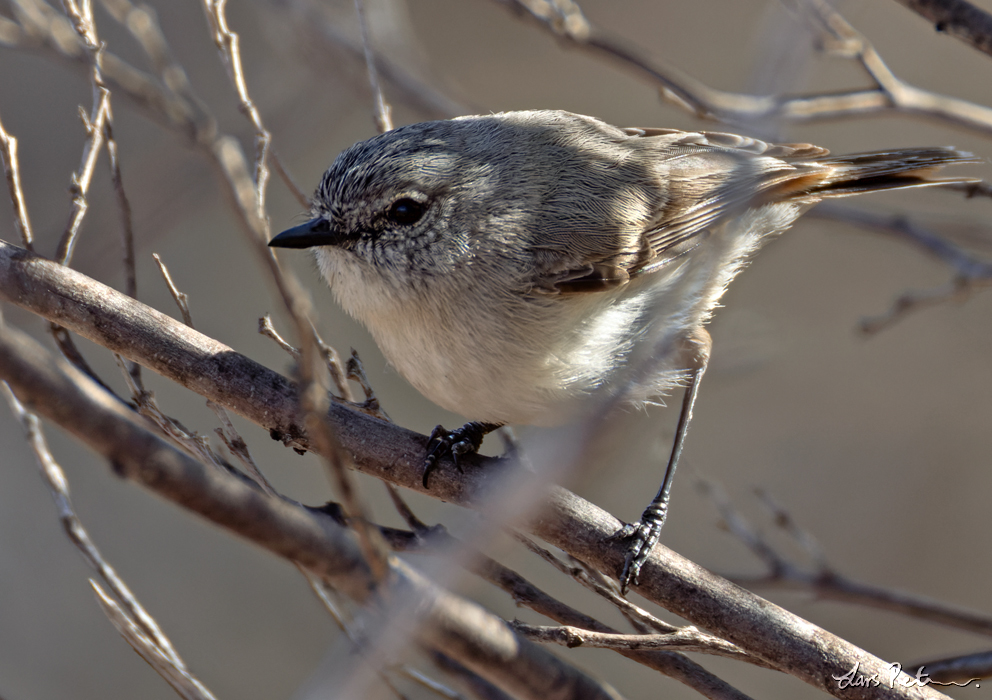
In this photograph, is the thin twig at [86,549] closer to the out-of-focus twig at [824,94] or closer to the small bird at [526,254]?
the small bird at [526,254]

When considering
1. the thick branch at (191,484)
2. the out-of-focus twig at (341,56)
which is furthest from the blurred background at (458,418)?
the thick branch at (191,484)

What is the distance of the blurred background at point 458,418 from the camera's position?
3795 mm

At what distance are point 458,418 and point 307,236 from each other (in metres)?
1.78

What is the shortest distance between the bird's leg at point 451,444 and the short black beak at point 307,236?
60 centimetres

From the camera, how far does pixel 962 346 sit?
430cm

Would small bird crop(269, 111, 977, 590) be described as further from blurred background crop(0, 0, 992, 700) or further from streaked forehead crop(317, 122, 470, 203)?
blurred background crop(0, 0, 992, 700)

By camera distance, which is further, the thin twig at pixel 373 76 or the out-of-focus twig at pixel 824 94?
the out-of-focus twig at pixel 824 94

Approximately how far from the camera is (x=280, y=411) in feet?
5.91

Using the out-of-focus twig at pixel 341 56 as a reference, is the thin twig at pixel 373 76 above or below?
below

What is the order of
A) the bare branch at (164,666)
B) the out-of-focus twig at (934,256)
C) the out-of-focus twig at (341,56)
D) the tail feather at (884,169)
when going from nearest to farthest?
the bare branch at (164,666), the out-of-focus twig at (934,256), the tail feather at (884,169), the out-of-focus twig at (341,56)

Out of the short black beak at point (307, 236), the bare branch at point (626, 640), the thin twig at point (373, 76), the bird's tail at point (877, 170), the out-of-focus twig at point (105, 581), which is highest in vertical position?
the bird's tail at point (877, 170)

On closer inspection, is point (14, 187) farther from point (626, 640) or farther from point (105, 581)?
point (626, 640)

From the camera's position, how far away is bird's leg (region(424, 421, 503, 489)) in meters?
1.93

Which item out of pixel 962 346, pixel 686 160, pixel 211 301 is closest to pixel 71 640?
pixel 211 301
